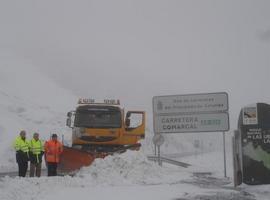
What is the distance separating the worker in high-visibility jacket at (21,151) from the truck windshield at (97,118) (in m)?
3.20

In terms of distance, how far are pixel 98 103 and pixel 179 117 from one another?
344 cm

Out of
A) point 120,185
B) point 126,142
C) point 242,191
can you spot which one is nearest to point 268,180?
point 242,191

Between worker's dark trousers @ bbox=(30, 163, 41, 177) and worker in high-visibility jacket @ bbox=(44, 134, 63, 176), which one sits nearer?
worker in high-visibility jacket @ bbox=(44, 134, 63, 176)

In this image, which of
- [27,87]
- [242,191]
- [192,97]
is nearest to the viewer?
[242,191]

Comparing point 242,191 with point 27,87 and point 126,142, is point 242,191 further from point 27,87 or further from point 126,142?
point 27,87

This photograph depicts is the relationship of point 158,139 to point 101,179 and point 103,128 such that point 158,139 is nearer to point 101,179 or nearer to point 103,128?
point 103,128

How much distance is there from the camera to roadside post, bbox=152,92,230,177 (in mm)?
19891

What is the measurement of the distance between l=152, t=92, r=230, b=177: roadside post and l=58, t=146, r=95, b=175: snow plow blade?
170 inches

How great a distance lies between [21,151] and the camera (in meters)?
16.6

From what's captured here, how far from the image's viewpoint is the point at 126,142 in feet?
63.5

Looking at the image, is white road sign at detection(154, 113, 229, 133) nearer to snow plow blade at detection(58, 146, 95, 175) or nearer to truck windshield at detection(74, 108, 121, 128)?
truck windshield at detection(74, 108, 121, 128)

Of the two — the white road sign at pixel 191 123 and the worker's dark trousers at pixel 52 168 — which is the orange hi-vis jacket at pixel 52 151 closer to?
the worker's dark trousers at pixel 52 168

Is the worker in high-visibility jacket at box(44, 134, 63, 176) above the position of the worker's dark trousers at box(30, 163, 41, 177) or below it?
above

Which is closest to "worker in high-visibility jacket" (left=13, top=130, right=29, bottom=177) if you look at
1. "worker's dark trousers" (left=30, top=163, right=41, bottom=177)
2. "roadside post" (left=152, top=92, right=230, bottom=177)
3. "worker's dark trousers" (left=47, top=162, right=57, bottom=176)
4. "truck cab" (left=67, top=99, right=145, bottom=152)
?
"worker's dark trousers" (left=30, top=163, right=41, bottom=177)
